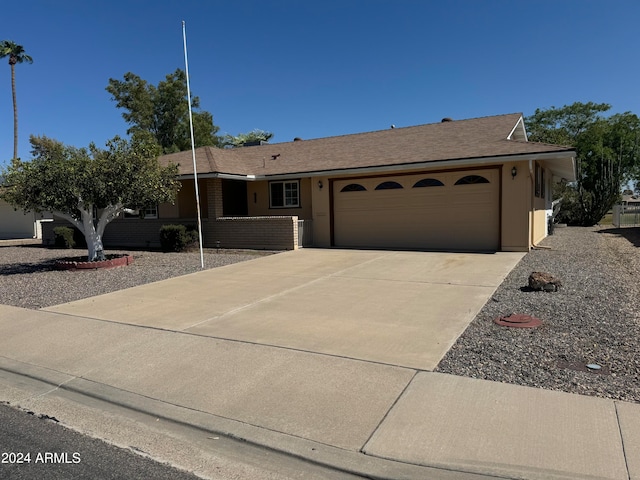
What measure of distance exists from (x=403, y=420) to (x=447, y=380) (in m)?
0.90

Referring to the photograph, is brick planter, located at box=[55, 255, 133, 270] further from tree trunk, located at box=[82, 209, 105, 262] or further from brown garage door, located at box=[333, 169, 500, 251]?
brown garage door, located at box=[333, 169, 500, 251]

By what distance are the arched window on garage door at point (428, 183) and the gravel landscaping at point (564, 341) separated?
637cm

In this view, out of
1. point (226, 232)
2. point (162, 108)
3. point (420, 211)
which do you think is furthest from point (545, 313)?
point (162, 108)

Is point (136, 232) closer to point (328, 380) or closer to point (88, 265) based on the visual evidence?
point (88, 265)

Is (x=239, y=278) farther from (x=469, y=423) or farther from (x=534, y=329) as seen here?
(x=469, y=423)

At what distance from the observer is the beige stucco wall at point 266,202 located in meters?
18.3

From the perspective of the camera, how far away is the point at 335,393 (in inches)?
169

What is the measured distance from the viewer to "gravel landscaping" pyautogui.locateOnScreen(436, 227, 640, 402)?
440 centimetres

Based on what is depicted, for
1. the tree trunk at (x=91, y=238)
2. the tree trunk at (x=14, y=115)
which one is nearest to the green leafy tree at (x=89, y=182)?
the tree trunk at (x=91, y=238)

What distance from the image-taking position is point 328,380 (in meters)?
4.58

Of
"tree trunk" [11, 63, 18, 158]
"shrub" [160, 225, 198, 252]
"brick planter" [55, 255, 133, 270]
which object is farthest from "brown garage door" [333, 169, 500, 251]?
"tree trunk" [11, 63, 18, 158]

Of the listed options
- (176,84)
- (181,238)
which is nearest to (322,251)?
(181,238)

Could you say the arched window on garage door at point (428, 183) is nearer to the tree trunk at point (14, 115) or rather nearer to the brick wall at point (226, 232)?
the brick wall at point (226, 232)

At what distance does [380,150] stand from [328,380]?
46.2 feet
